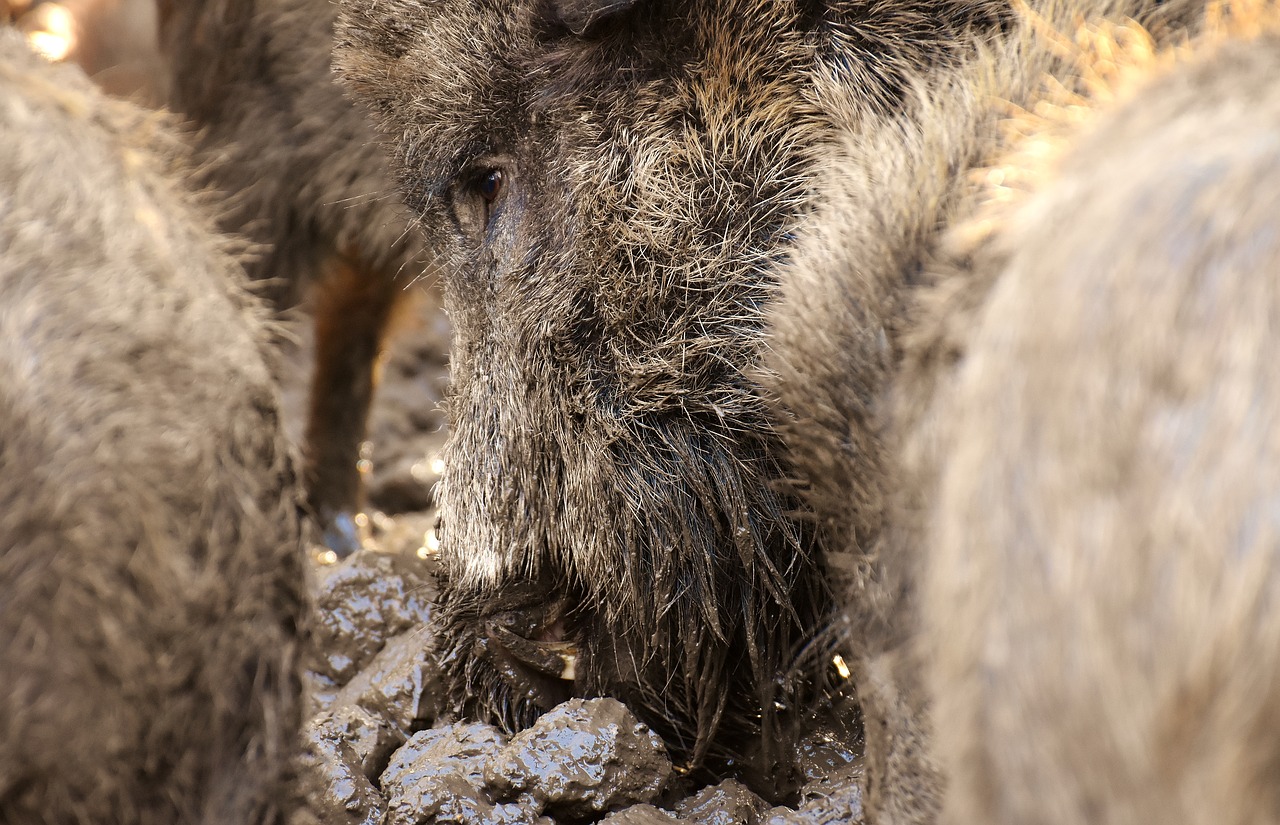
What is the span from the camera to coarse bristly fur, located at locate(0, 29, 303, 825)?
1108 mm

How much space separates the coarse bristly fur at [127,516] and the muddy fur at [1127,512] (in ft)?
2.10

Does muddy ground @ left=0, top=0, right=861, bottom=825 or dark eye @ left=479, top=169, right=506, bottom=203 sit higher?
dark eye @ left=479, top=169, right=506, bottom=203

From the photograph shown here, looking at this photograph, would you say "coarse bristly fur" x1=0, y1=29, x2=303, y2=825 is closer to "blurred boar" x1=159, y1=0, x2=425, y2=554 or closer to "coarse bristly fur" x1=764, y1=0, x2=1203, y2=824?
"coarse bristly fur" x1=764, y1=0, x2=1203, y2=824

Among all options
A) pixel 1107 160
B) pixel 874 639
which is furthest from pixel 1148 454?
pixel 874 639

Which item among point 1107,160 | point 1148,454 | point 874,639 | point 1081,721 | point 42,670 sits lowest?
point 874,639

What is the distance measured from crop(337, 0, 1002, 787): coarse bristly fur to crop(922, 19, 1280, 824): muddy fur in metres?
0.92

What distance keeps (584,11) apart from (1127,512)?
4.60ft

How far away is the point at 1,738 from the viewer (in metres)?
1.08

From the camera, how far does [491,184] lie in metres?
2.36

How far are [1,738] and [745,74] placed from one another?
4.54ft

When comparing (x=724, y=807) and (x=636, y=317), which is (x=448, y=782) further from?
(x=636, y=317)

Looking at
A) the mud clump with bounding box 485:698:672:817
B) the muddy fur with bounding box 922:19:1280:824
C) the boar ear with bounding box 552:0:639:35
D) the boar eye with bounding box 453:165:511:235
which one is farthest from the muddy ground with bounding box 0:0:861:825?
the muddy fur with bounding box 922:19:1280:824

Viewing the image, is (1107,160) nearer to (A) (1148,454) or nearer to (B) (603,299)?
(A) (1148,454)

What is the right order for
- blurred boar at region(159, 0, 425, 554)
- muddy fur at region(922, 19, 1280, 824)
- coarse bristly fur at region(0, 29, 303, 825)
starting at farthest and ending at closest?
blurred boar at region(159, 0, 425, 554) → coarse bristly fur at region(0, 29, 303, 825) → muddy fur at region(922, 19, 1280, 824)
